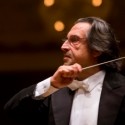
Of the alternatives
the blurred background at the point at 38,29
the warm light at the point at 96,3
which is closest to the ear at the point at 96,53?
the blurred background at the point at 38,29

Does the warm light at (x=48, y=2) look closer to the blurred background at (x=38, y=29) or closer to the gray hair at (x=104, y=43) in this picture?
the blurred background at (x=38, y=29)

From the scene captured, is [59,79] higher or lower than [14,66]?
higher

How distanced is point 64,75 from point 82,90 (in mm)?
170

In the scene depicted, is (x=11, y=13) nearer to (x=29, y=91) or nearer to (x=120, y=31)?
(x=120, y=31)

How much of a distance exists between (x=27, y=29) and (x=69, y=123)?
129 centimetres

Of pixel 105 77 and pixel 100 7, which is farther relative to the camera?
pixel 100 7

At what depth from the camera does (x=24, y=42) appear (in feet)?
9.43

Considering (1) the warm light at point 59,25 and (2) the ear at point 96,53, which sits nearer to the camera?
(2) the ear at point 96,53

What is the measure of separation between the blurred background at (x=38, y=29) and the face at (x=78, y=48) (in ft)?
3.25

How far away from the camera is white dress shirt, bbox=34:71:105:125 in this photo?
1.66 meters

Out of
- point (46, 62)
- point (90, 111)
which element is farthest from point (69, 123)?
point (46, 62)

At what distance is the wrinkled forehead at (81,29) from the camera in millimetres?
1805

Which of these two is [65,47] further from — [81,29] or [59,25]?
[59,25]

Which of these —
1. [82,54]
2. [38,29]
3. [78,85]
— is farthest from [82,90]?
[38,29]
